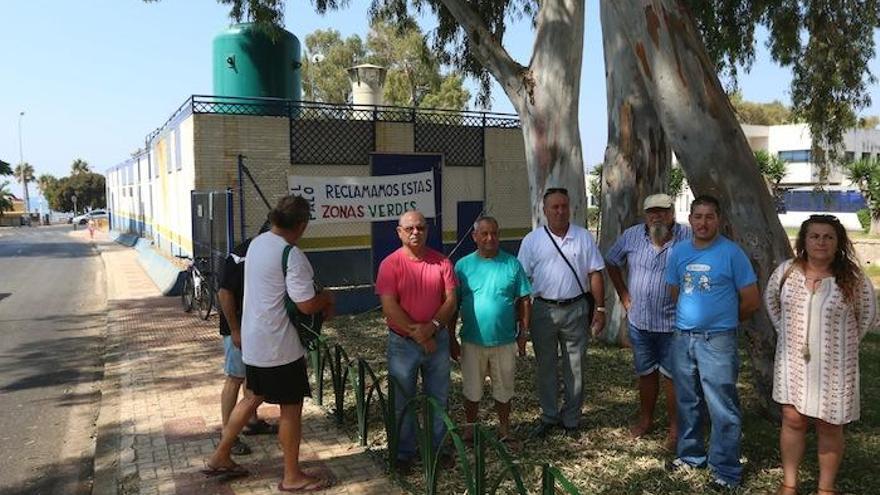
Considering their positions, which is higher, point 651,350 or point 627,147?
Answer: point 627,147

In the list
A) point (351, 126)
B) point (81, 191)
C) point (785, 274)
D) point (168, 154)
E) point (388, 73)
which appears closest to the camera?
point (785, 274)

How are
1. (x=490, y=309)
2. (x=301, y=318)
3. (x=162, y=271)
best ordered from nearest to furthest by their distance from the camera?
1. (x=301, y=318)
2. (x=490, y=309)
3. (x=162, y=271)

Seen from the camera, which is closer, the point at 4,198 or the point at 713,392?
the point at 713,392

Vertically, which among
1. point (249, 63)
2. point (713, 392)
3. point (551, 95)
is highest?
point (249, 63)

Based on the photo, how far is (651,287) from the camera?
176 inches

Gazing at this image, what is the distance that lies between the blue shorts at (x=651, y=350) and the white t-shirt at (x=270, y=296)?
7.11ft

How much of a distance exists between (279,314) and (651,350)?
241 cm

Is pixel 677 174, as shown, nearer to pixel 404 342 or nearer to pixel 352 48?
pixel 352 48

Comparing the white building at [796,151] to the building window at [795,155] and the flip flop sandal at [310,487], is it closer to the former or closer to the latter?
the building window at [795,155]

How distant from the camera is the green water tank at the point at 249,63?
14422mm

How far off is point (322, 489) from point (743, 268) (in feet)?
9.16

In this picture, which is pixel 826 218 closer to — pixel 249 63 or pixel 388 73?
pixel 249 63

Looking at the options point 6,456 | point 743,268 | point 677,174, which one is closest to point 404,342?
point 743,268

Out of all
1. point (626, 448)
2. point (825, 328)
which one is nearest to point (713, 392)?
point (825, 328)
